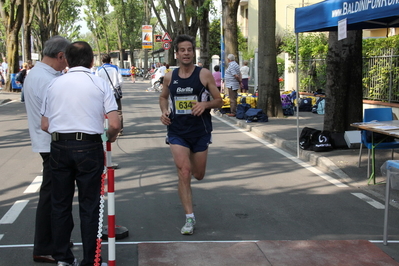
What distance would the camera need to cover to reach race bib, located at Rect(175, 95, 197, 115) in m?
5.23

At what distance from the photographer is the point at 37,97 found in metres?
4.22

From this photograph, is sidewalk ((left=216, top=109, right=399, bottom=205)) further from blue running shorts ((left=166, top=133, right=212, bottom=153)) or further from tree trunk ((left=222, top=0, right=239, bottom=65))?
tree trunk ((left=222, top=0, right=239, bottom=65))

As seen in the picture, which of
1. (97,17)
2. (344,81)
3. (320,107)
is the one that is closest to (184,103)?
(344,81)

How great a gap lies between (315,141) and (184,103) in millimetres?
5353

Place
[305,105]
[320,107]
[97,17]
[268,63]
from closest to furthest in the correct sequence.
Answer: [268,63] → [320,107] → [305,105] → [97,17]

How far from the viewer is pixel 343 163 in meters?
8.67

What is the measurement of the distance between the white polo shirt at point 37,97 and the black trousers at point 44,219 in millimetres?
111

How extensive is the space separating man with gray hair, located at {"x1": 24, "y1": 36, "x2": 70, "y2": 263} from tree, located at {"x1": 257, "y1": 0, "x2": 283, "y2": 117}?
11859 millimetres

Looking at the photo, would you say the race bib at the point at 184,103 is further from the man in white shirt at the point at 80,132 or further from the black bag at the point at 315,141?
the black bag at the point at 315,141

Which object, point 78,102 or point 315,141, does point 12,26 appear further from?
point 78,102

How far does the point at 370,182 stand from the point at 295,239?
9.70ft

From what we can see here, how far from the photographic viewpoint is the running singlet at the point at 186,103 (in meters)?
5.22

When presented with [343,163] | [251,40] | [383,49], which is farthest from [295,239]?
[251,40]

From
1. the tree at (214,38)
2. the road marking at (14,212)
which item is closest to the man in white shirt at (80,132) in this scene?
the road marking at (14,212)
